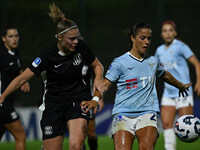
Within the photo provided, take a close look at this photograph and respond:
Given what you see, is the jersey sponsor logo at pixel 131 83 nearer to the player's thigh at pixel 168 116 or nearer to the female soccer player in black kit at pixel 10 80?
the female soccer player in black kit at pixel 10 80

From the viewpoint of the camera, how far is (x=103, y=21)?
1515cm

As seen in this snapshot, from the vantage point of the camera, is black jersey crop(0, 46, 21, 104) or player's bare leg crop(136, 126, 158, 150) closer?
player's bare leg crop(136, 126, 158, 150)

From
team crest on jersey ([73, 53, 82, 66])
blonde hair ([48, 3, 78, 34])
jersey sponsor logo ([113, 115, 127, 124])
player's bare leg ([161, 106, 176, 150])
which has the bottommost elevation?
player's bare leg ([161, 106, 176, 150])

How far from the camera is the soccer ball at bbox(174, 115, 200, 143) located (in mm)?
6234

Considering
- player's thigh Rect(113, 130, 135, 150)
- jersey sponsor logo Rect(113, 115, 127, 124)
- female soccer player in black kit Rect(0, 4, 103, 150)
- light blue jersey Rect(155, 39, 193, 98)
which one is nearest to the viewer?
player's thigh Rect(113, 130, 135, 150)

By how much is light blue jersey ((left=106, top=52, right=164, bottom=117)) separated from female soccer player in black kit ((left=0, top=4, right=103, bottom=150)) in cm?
32

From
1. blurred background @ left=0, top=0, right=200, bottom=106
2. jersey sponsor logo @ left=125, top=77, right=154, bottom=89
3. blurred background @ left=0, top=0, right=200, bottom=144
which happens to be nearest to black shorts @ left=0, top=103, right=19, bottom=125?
jersey sponsor logo @ left=125, top=77, right=154, bottom=89

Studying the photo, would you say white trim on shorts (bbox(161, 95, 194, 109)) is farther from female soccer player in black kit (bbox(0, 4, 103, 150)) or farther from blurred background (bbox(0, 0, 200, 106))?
blurred background (bbox(0, 0, 200, 106))

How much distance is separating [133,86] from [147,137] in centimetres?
72

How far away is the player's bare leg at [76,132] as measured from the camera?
6.12m

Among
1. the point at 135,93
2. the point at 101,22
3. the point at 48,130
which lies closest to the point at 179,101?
the point at 135,93

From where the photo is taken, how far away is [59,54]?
645cm

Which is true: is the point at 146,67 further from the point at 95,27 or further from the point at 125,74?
the point at 95,27

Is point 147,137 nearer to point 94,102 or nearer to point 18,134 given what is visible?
point 94,102
